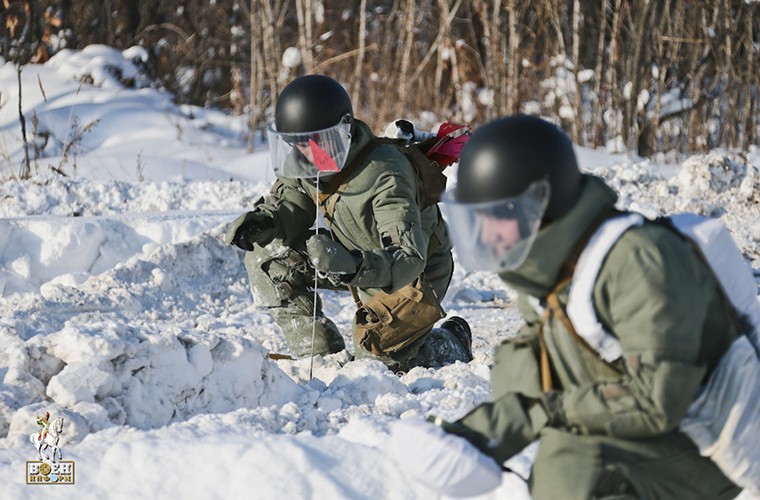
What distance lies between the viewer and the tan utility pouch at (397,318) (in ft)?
14.3

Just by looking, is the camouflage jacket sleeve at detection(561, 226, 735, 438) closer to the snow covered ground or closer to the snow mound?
the snow covered ground

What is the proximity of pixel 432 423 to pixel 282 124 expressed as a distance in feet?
7.42

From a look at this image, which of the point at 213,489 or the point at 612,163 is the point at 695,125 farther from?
the point at 213,489

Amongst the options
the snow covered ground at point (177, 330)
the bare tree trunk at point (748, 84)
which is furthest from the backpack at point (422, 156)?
the bare tree trunk at point (748, 84)

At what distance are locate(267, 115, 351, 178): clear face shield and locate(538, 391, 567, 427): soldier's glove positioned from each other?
7.37 feet

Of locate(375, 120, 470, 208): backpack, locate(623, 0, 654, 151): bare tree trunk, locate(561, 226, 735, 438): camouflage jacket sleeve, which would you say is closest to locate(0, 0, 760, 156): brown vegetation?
locate(623, 0, 654, 151): bare tree trunk

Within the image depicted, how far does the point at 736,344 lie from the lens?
1980 millimetres

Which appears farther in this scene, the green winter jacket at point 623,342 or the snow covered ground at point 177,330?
the snow covered ground at point 177,330

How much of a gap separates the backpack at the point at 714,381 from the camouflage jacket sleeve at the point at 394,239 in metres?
1.81

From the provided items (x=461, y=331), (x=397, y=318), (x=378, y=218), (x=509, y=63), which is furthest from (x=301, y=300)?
(x=509, y=63)

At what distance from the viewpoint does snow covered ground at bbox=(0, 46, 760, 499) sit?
2.60 meters

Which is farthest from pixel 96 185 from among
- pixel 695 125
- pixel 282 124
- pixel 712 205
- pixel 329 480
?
pixel 695 125

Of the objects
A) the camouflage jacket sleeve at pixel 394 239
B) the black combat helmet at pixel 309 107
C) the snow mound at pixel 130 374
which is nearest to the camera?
the snow mound at pixel 130 374

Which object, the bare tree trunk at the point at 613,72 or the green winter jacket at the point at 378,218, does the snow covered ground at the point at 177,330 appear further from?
the bare tree trunk at the point at 613,72
